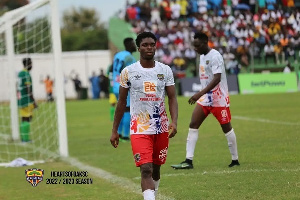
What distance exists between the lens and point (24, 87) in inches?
732

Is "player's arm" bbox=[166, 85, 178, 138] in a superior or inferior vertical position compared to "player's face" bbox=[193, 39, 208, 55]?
inferior

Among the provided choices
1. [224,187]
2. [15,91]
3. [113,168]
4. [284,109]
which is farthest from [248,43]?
[224,187]

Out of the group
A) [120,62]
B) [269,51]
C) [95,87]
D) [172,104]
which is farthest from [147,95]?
[95,87]

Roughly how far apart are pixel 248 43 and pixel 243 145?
80.0 feet

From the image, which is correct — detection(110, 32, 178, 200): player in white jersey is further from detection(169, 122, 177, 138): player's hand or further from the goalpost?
the goalpost

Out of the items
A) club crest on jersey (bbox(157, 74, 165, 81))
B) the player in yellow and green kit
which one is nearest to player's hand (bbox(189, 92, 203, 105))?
club crest on jersey (bbox(157, 74, 165, 81))

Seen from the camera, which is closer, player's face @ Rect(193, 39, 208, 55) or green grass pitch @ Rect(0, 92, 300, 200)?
green grass pitch @ Rect(0, 92, 300, 200)

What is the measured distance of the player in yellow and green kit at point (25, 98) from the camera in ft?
60.6

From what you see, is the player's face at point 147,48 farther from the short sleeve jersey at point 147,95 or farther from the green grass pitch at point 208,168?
the green grass pitch at point 208,168

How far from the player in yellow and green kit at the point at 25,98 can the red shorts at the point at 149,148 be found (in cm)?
1084

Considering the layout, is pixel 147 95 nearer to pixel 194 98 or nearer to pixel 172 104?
pixel 172 104

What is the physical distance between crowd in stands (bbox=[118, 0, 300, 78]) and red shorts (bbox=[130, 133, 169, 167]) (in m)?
26.4

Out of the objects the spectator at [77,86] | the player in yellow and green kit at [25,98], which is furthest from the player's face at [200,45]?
the spectator at [77,86]

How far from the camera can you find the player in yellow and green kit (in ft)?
60.6
